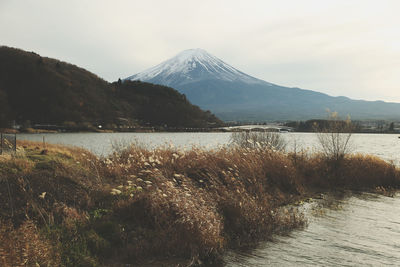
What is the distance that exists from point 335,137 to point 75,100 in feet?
299

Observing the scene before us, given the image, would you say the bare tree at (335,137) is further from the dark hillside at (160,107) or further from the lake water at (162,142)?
the dark hillside at (160,107)

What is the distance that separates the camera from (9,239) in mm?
5094

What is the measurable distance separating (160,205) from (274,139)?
14.4 meters

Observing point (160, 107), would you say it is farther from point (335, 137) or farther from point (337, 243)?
point (337, 243)

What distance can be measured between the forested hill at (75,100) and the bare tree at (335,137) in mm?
77997

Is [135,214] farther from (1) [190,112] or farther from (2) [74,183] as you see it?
(1) [190,112]

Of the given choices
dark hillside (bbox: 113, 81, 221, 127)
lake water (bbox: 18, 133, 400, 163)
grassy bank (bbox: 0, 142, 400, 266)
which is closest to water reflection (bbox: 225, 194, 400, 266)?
grassy bank (bbox: 0, 142, 400, 266)

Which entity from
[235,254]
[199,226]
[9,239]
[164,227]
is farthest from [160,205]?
[9,239]

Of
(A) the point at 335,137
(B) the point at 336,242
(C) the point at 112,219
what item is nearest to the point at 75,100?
(A) the point at 335,137

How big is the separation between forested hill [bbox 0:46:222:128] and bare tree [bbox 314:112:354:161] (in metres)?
78.0

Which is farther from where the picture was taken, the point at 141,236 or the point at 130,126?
the point at 130,126

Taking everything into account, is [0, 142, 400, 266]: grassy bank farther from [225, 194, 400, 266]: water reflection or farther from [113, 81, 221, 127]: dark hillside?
[113, 81, 221, 127]: dark hillside

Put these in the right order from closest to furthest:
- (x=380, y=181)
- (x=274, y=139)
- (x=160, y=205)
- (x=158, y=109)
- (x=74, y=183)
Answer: (x=160, y=205), (x=74, y=183), (x=380, y=181), (x=274, y=139), (x=158, y=109)

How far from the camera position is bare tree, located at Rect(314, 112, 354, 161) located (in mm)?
16406
